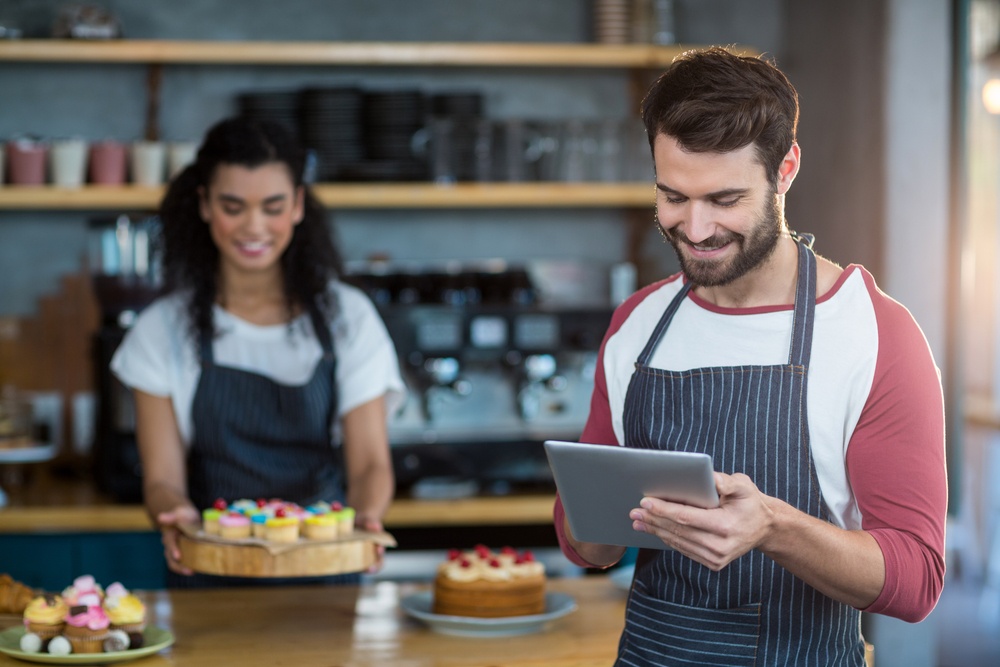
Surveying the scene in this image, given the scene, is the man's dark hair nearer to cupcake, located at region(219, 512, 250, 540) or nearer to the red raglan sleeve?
the red raglan sleeve

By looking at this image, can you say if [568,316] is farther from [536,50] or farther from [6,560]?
[6,560]

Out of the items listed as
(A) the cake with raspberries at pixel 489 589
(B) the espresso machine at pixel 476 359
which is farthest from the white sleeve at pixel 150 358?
(B) the espresso machine at pixel 476 359

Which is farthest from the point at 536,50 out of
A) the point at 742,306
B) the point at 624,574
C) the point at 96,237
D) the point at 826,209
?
the point at 742,306

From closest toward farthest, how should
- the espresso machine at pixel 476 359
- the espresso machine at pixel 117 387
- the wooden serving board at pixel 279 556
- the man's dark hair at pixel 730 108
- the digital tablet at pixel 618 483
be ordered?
the digital tablet at pixel 618 483, the man's dark hair at pixel 730 108, the wooden serving board at pixel 279 556, the espresso machine at pixel 117 387, the espresso machine at pixel 476 359

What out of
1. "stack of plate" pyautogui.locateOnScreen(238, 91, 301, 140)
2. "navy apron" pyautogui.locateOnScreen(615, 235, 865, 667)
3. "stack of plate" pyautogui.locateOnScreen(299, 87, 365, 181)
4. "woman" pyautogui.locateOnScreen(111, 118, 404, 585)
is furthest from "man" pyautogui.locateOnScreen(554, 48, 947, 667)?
"stack of plate" pyautogui.locateOnScreen(238, 91, 301, 140)

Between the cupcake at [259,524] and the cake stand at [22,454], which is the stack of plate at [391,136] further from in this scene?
the cupcake at [259,524]

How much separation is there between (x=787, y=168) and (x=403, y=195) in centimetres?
217

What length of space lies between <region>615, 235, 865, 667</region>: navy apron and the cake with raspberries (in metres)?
0.34

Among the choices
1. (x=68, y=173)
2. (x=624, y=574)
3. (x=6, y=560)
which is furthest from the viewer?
(x=68, y=173)

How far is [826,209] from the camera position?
11.9 ft

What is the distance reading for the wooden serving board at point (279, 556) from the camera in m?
1.95

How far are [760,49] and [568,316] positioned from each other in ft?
4.22

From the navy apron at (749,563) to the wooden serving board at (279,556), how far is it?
0.55m

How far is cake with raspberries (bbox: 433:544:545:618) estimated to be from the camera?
1.96m
